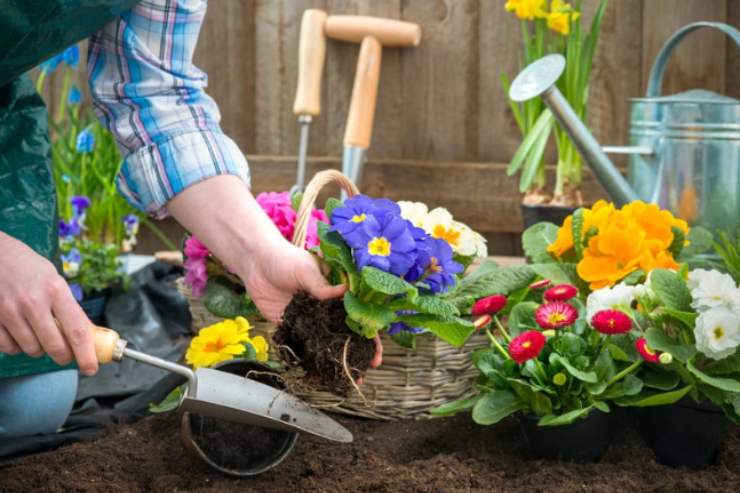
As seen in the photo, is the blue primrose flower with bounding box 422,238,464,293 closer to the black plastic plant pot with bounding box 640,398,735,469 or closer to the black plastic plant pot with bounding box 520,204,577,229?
the black plastic plant pot with bounding box 640,398,735,469

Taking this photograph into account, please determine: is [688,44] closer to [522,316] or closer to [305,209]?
[522,316]

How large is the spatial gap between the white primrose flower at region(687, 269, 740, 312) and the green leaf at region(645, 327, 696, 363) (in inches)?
2.4

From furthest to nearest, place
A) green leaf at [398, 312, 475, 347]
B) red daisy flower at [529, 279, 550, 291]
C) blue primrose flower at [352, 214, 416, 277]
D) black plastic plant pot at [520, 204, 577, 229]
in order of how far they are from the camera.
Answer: black plastic plant pot at [520, 204, 577, 229], red daisy flower at [529, 279, 550, 291], green leaf at [398, 312, 475, 347], blue primrose flower at [352, 214, 416, 277]

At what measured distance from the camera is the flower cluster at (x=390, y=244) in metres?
1.38

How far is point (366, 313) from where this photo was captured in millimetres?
1401

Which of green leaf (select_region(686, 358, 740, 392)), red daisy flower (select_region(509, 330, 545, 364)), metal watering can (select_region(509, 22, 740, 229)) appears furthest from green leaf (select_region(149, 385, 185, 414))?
metal watering can (select_region(509, 22, 740, 229))

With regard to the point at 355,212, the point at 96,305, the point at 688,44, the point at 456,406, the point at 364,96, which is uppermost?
the point at 688,44

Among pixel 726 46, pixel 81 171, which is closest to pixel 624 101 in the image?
pixel 726 46

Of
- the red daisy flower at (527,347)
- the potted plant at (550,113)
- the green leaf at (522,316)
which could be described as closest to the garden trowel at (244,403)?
the red daisy flower at (527,347)

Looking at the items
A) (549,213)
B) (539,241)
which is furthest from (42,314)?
(549,213)

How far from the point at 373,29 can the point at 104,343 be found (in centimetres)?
204

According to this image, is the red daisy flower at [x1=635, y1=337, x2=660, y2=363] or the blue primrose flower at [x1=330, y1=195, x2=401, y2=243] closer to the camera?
the blue primrose flower at [x1=330, y1=195, x2=401, y2=243]

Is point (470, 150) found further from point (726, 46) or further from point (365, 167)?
point (726, 46)

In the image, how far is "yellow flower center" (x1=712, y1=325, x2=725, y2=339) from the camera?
58.0 inches
